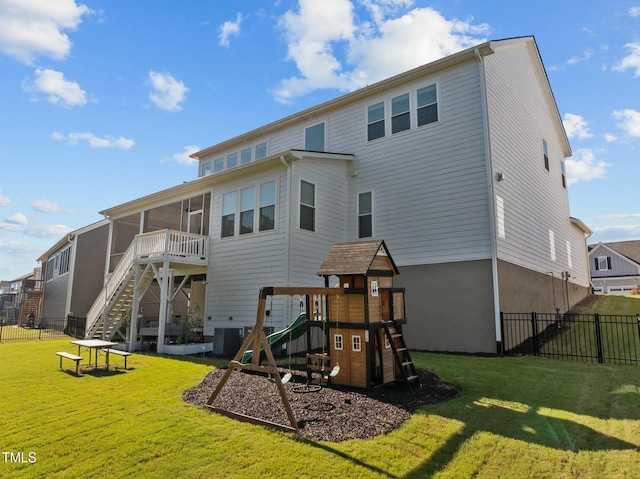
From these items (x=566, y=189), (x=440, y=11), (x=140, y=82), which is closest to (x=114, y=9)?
(x=140, y=82)

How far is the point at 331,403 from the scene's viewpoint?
19.5ft

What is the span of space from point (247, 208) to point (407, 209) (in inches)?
227

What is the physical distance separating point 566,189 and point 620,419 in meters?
19.9

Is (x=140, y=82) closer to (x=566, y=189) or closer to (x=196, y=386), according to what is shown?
(x=196, y=386)

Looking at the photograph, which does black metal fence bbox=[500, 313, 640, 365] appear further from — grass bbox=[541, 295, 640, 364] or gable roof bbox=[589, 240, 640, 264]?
gable roof bbox=[589, 240, 640, 264]

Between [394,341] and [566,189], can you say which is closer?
[394,341]

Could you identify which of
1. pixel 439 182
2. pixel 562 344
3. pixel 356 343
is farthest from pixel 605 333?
pixel 356 343

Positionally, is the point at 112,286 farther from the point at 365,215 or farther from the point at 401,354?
the point at 401,354

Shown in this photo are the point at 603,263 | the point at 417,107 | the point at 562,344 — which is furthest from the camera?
the point at 603,263

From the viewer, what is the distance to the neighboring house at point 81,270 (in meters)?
23.6

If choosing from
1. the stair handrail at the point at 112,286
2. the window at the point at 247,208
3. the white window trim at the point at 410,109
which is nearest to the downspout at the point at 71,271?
the stair handrail at the point at 112,286

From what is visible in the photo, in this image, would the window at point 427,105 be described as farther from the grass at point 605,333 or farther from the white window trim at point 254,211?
the grass at point 605,333

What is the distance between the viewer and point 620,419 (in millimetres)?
5234

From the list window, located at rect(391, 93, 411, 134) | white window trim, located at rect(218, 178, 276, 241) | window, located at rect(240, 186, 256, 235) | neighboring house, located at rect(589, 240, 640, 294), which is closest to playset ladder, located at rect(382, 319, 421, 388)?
white window trim, located at rect(218, 178, 276, 241)
